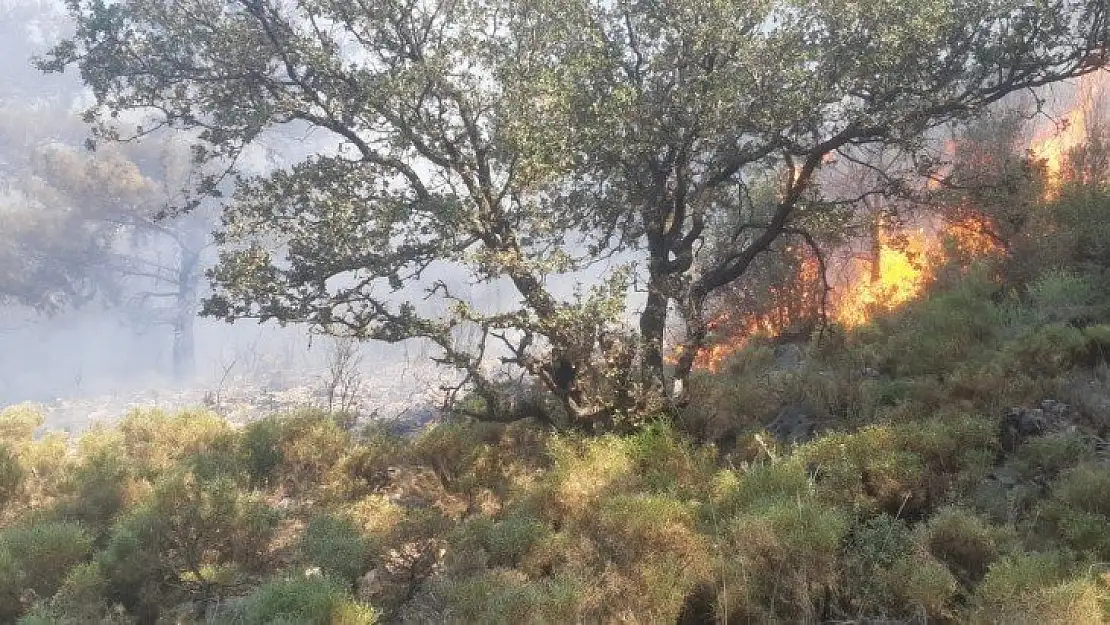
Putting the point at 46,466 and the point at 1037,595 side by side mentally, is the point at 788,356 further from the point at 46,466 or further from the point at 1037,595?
the point at 46,466

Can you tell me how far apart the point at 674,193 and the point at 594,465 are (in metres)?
4.27

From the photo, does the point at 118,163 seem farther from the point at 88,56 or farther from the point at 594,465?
the point at 594,465

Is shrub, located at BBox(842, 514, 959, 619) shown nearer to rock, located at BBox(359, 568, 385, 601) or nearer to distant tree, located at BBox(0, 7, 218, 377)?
rock, located at BBox(359, 568, 385, 601)

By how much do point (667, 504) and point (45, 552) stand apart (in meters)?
6.29

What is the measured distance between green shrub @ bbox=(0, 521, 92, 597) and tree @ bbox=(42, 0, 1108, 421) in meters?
2.91

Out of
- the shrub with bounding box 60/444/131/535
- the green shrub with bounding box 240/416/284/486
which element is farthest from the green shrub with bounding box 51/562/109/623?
the green shrub with bounding box 240/416/284/486

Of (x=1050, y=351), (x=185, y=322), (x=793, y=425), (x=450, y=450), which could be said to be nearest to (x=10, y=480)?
(x=450, y=450)

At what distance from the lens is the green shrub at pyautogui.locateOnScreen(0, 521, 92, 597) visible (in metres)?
6.55

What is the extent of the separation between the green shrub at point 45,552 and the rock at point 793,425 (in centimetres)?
819

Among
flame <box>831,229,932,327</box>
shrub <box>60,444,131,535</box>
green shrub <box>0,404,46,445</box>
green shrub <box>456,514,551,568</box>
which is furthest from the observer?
flame <box>831,229,932,327</box>

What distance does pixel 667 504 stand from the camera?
634 centimetres

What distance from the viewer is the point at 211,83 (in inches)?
378

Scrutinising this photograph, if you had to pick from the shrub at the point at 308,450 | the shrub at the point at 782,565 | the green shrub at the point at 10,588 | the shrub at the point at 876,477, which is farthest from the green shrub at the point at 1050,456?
the green shrub at the point at 10,588

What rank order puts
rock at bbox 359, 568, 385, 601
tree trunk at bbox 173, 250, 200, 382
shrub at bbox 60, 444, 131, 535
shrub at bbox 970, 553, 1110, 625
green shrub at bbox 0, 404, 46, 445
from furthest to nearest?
tree trunk at bbox 173, 250, 200, 382, green shrub at bbox 0, 404, 46, 445, shrub at bbox 60, 444, 131, 535, rock at bbox 359, 568, 385, 601, shrub at bbox 970, 553, 1110, 625
